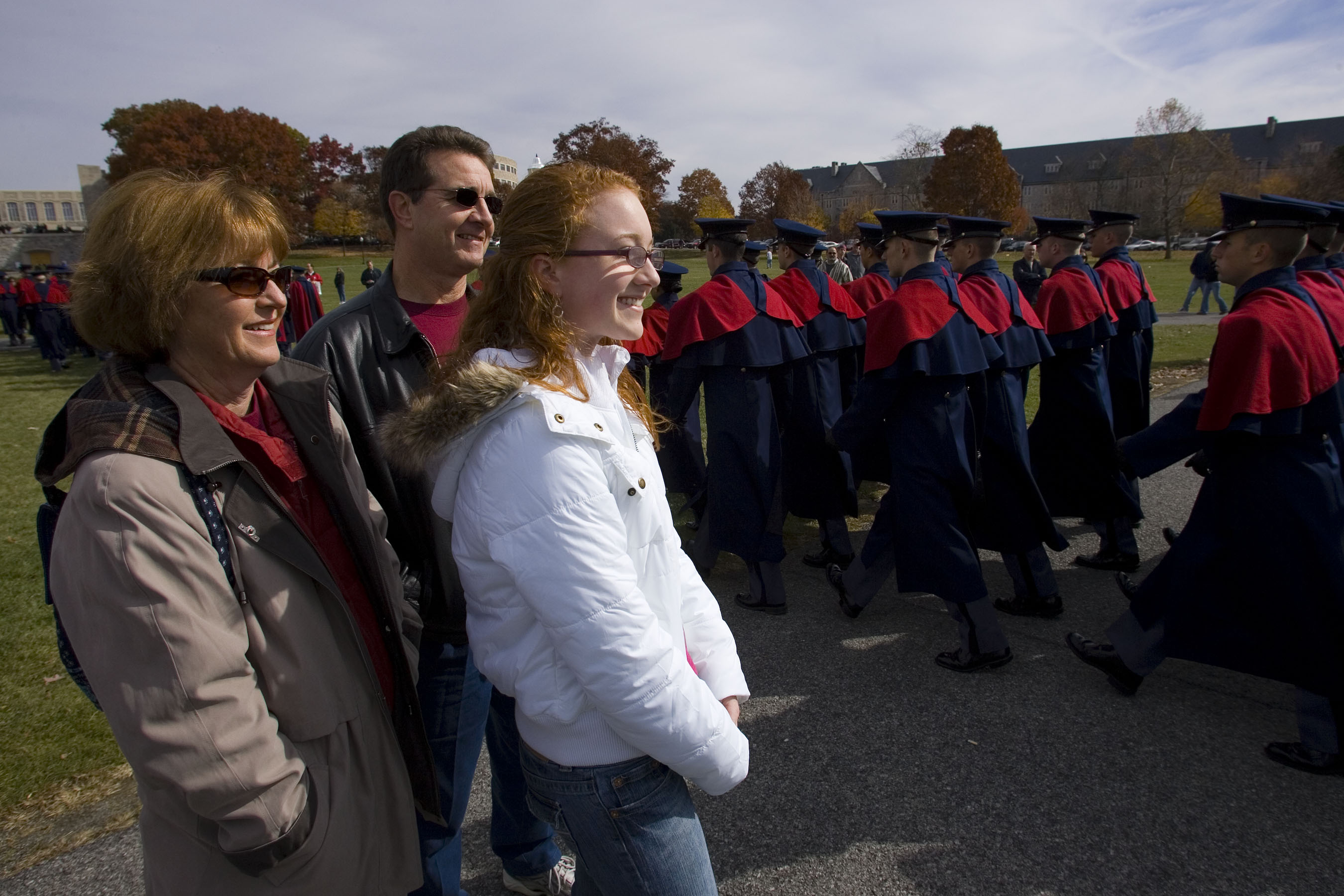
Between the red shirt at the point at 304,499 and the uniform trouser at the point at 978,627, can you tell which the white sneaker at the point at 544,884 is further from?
the uniform trouser at the point at 978,627

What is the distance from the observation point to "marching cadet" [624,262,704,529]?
6125 mm

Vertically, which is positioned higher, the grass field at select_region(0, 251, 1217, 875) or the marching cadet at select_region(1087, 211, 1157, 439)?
the marching cadet at select_region(1087, 211, 1157, 439)

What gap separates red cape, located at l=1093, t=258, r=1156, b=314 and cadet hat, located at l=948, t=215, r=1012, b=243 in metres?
1.52

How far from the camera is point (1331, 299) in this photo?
12.3ft

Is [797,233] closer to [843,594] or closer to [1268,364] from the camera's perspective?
[843,594]

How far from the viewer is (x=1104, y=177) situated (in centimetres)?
7394

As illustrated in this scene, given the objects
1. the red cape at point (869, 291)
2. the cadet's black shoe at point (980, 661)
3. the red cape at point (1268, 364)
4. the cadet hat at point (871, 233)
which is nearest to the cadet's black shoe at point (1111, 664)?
the cadet's black shoe at point (980, 661)

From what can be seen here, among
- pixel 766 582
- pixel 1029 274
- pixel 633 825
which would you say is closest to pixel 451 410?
pixel 633 825

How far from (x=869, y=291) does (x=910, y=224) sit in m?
2.87

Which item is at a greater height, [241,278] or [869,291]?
[241,278]

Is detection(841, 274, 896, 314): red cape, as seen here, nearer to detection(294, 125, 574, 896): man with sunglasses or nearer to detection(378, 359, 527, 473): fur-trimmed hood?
detection(294, 125, 574, 896): man with sunglasses

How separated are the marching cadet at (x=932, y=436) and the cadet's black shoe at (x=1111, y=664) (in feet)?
1.11

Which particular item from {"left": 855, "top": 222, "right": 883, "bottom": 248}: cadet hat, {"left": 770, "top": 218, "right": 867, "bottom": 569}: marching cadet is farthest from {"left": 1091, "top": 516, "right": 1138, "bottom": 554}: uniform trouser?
{"left": 855, "top": 222, "right": 883, "bottom": 248}: cadet hat

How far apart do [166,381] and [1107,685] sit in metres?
4.01
